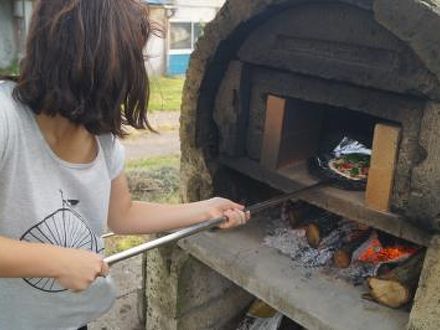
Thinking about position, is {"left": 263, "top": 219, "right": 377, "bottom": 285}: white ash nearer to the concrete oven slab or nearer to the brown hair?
the concrete oven slab

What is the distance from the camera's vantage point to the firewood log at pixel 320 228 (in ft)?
8.07

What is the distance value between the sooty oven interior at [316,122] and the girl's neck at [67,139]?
0.94m

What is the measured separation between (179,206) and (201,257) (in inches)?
23.3

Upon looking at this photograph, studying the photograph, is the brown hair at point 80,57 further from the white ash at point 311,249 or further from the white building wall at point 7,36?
the white building wall at point 7,36

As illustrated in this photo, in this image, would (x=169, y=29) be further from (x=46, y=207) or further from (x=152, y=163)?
(x=46, y=207)

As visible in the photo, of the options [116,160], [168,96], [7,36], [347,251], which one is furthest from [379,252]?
[7,36]

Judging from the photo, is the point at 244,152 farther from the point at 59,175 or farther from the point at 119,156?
the point at 59,175

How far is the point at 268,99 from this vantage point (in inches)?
93.7

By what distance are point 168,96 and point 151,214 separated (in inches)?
379

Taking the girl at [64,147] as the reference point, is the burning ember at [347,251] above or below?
below

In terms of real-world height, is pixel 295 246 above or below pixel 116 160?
below

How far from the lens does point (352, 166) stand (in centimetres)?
242

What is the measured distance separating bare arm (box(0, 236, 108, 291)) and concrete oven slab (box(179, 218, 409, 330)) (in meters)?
0.95

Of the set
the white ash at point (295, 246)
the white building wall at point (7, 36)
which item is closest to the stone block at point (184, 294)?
the white ash at point (295, 246)
